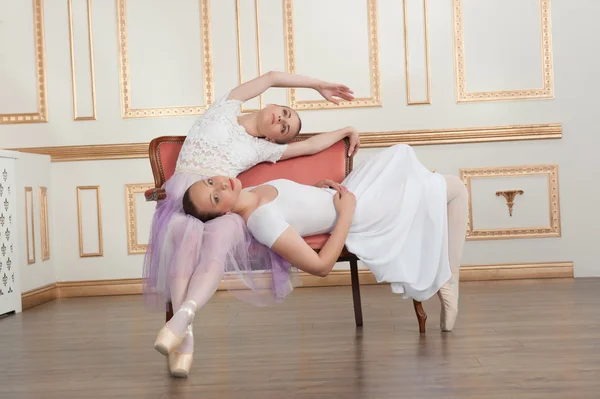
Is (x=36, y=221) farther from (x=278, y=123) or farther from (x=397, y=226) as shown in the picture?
(x=397, y=226)

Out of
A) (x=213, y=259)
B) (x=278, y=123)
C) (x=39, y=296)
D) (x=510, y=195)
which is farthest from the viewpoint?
(x=510, y=195)

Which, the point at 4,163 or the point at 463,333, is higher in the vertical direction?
the point at 4,163

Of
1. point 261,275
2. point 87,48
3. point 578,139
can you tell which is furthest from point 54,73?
point 578,139

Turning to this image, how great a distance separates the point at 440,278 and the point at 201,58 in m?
2.61

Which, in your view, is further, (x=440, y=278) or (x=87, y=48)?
(x=87, y=48)

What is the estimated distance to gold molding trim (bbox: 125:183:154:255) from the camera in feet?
17.1

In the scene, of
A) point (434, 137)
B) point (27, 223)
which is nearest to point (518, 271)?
point (434, 137)

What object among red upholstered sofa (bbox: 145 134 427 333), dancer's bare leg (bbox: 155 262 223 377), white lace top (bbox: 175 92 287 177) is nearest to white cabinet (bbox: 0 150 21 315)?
red upholstered sofa (bbox: 145 134 427 333)

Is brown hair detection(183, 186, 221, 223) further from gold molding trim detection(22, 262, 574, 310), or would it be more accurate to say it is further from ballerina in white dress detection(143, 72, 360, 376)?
gold molding trim detection(22, 262, 574, 310)

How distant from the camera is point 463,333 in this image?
3.14m

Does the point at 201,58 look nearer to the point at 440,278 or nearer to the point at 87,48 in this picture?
the point at 87,48

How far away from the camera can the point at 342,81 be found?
16.9ft

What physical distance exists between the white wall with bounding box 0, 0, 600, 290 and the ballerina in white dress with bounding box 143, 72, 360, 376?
1582mm

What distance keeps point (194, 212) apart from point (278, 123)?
2.41 feet
